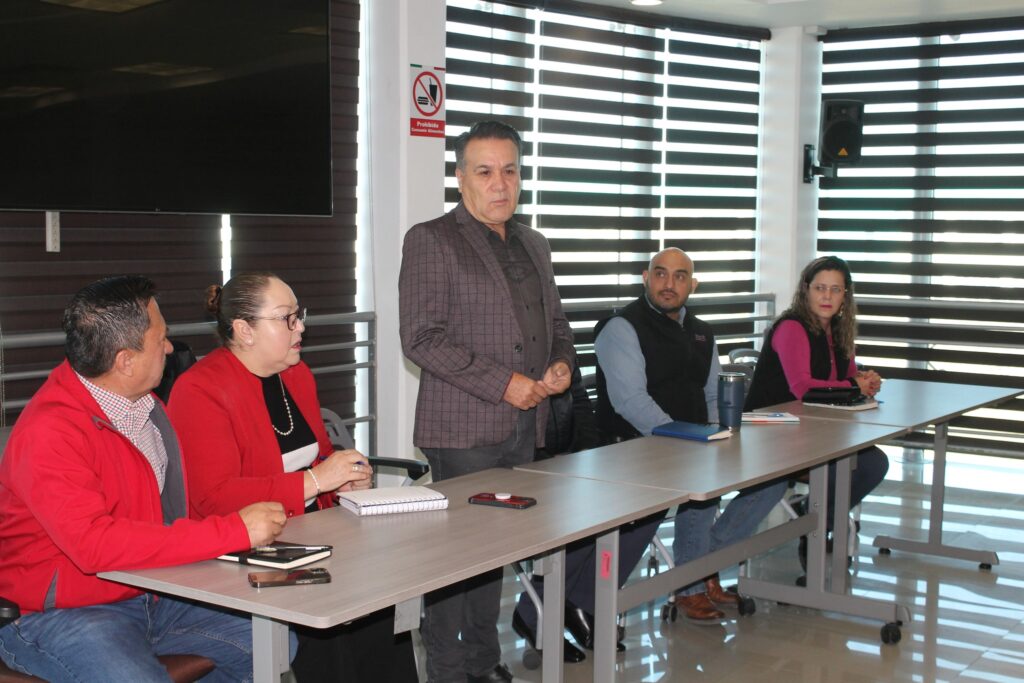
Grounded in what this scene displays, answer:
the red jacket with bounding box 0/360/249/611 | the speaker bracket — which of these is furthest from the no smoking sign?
the speaker bracket

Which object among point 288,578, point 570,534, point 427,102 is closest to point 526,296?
point 570,534

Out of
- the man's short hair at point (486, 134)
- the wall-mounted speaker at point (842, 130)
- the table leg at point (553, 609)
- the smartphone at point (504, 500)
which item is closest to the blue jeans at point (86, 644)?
the smartphone at point (504, 500)

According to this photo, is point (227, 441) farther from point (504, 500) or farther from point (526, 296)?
point (526, 296)

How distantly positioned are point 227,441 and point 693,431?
5.69 feet

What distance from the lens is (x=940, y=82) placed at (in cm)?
751

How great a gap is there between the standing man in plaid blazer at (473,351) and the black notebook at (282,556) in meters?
1.01

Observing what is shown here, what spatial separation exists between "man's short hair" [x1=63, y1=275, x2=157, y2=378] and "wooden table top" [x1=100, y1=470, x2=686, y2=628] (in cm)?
45

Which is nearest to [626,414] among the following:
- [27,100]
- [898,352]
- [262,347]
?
[262,347]

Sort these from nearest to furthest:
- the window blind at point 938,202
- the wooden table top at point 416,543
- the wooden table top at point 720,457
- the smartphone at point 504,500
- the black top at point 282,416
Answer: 1. the wooden table top at point 416,543
2. the smartphone at point 504,500
3. the black top at point 282,416
4. the wooden table top at point 720,457
5. the window blind at point 938,202

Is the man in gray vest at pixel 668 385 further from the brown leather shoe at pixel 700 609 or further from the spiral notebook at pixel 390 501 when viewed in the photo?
the spiral notebook at pixel 390 501

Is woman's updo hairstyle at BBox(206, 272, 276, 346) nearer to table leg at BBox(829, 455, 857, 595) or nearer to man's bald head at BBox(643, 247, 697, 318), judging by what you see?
man's bald head at BBox(643, 247, 697, 318)

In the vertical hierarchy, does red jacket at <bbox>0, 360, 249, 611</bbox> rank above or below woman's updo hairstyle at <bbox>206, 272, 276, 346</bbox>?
below

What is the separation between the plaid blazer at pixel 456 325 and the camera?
11.0 ft

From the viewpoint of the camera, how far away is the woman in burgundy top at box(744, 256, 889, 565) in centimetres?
491
